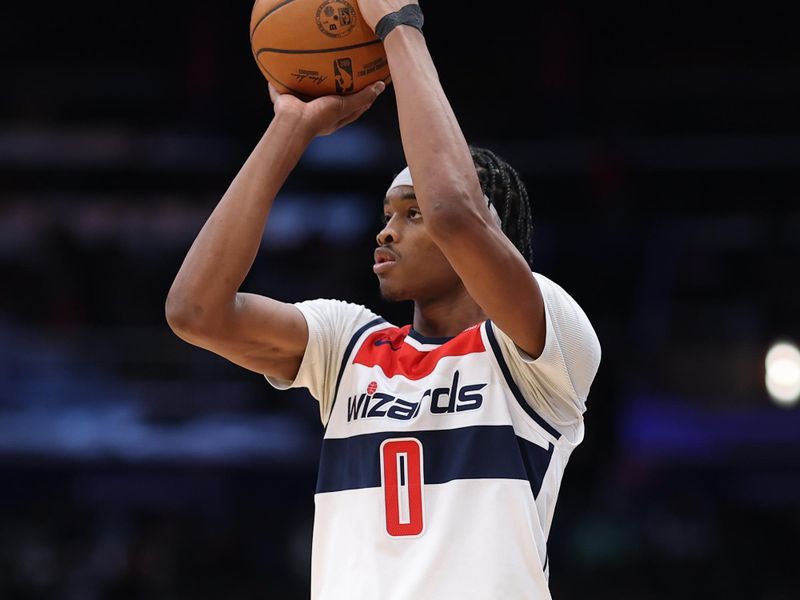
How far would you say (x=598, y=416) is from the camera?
9727 millimetres

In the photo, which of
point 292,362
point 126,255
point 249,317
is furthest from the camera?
point 126,255

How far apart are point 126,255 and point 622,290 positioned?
4.76 metres

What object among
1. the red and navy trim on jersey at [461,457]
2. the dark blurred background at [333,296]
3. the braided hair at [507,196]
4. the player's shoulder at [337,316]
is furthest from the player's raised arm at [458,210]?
the dark blurred background at [333,296]

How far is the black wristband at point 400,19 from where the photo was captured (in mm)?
2877

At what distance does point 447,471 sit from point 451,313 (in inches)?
20.9

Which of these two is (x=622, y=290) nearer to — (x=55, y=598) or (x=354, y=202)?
(x=354, y=202)

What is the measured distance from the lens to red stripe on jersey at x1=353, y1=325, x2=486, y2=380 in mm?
3035

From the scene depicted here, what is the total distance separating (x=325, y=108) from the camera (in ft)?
10.0

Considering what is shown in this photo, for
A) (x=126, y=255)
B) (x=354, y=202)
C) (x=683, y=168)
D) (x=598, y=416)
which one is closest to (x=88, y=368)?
(x=126, y=255)

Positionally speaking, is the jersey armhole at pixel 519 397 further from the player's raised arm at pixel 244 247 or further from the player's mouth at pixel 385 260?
the player's raised arm at pixel 244 247

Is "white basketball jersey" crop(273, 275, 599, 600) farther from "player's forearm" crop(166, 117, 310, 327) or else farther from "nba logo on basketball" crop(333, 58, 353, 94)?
"nba logo on basketball" crop(333, 58, 353, 94)

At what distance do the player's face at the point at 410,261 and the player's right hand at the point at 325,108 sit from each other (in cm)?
26

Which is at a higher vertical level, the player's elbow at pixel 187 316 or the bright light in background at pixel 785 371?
the player's elbow at pixel 187 316

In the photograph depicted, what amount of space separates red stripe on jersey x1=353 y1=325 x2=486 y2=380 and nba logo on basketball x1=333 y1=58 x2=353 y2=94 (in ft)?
2.27
